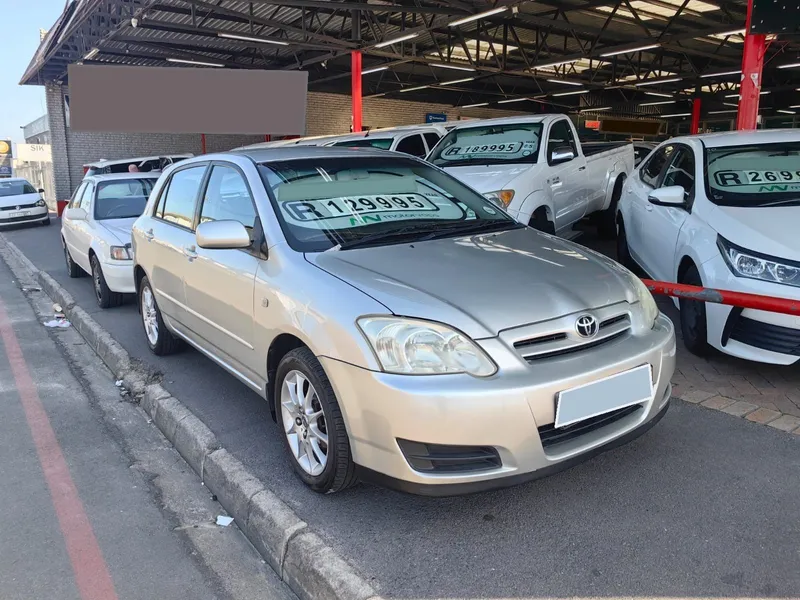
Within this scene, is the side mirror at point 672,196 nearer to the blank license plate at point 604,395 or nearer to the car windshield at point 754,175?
the car windshield at point 754,175

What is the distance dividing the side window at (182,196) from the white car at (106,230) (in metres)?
2.26

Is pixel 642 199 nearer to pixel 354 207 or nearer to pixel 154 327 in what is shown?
pixel 354 207

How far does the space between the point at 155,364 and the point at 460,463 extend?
11.6ft

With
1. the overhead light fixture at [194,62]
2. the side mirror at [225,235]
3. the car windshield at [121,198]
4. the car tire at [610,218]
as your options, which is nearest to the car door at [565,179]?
the car tire at [610,218]

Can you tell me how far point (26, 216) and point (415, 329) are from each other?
1866cm

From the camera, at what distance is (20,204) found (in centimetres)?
1773

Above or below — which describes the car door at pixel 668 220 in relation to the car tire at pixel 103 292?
above

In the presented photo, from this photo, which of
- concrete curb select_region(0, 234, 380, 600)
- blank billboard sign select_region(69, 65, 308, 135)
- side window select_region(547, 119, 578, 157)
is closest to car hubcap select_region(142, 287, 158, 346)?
concrete curb select_region(0, 234, 380, 600)

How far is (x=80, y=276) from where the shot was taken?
952cm

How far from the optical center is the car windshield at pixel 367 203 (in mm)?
3395

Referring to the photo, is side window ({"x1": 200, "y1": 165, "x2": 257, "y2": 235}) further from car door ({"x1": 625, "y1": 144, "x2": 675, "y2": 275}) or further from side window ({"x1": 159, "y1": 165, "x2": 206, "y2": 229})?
car door ({"x1": 625, "y1": 144, "x2": 675, "y2": 275})

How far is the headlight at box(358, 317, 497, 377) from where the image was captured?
8.29ft

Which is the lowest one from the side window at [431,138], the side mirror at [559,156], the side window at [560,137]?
the side mirror at [559,156]

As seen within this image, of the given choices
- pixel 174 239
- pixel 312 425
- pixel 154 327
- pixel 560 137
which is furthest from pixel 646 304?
pixel 560 137
